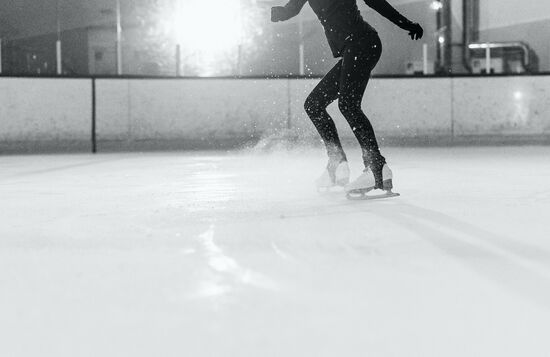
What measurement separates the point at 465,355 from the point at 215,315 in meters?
0.49

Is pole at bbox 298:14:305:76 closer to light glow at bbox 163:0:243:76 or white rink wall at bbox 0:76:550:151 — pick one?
light glow at bbox 163:0:243:76

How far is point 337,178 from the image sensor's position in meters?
3.54

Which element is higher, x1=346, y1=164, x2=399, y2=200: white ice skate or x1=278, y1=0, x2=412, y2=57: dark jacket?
x1=278, y1=0, x2=412, y2=57: dark jacket

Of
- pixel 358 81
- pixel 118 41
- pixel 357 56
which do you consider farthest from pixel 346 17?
pixel 118 41

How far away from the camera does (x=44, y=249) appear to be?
2.11 metres

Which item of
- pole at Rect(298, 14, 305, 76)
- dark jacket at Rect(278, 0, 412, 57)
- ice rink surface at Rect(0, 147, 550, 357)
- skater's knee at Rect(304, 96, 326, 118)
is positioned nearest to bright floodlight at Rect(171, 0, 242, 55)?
pole at Rect(298, 14, 305, 76)

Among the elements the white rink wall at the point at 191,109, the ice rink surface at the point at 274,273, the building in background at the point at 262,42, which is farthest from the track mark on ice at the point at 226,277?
the building in background at the point at 262,42

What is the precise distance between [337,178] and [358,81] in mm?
604

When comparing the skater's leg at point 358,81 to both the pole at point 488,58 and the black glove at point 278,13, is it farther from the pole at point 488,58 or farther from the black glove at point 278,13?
the pole at point 488,58

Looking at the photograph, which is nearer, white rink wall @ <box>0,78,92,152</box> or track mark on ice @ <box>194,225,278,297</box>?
track mark on ice @ <box>194,225,278,297</box>

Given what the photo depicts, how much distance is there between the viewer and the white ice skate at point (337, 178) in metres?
3.51

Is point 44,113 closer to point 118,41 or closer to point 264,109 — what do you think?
point 118,41

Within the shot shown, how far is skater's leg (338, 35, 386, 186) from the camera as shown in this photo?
123 inches

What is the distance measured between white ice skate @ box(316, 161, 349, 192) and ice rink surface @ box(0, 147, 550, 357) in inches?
3.7
